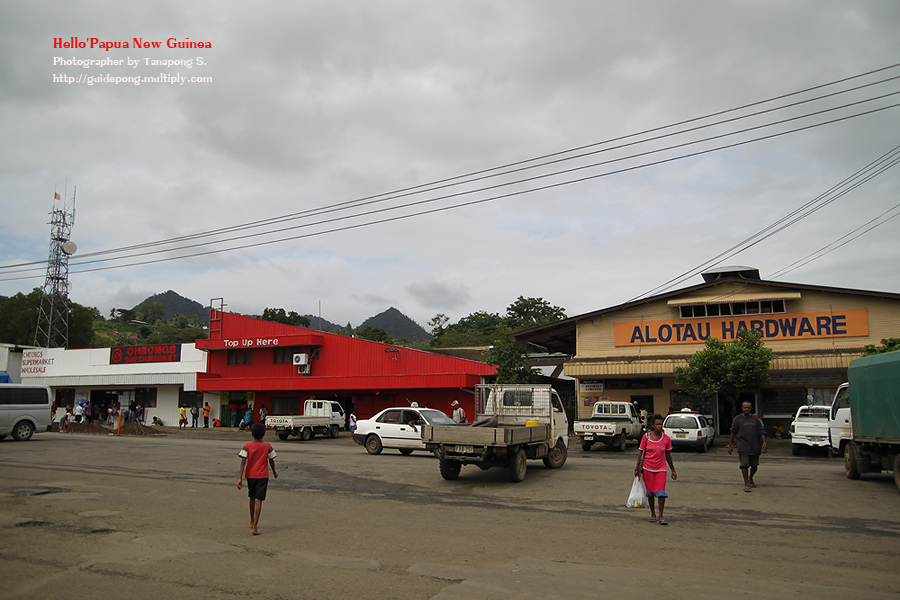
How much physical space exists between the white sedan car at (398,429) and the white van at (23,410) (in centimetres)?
1393

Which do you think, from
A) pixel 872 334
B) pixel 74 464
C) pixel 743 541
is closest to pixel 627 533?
pixel 743 541

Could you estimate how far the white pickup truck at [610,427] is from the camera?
2330cm

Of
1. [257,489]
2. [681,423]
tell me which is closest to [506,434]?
[257,489]

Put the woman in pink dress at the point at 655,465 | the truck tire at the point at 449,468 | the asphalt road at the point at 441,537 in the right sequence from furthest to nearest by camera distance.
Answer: the truck tire at the point at 449,468 → the woman in pink dress at the point at 655,465 → the asphalt road at the point at 441,537

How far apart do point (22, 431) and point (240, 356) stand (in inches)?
702

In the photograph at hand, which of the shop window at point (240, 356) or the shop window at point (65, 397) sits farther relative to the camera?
the shop window at point (65, 397)

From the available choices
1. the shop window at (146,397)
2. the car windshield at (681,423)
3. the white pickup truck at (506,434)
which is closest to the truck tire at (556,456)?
the white pickup truck at (506,434)

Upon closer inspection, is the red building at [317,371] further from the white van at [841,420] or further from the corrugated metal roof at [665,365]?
the white van at [841,420]

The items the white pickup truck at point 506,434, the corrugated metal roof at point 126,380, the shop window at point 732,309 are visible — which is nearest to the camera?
the white pickup truck at point 506,434

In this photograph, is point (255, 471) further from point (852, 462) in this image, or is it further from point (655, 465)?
point (852, 462)

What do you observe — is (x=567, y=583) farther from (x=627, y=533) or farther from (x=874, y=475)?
(x=874, y=475)

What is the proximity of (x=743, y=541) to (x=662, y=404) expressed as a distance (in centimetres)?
2346

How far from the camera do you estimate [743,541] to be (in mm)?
8148

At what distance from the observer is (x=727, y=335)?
29.6m
